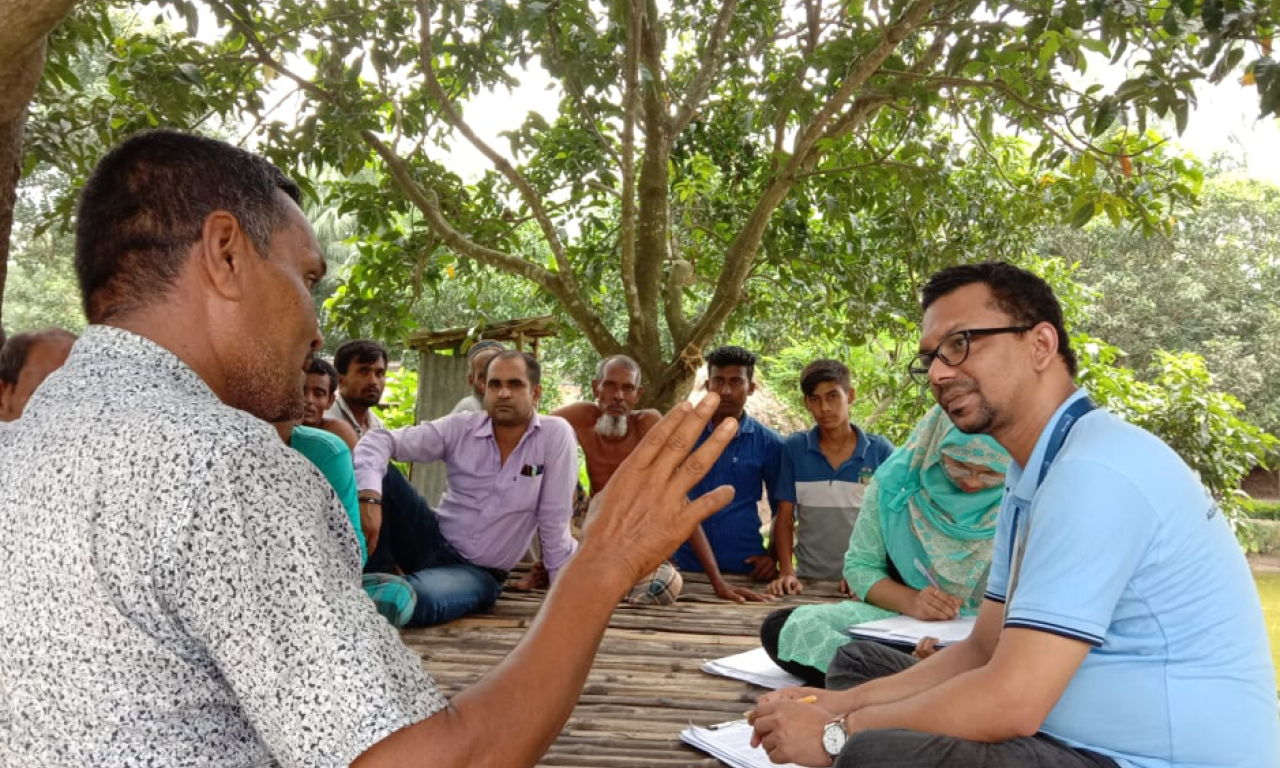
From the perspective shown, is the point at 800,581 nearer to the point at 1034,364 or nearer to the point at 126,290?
the point at 1034,364

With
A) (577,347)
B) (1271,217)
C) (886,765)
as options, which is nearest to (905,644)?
(886,765)

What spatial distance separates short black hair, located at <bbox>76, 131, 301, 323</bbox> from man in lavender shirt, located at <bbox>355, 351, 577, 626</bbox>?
345cm

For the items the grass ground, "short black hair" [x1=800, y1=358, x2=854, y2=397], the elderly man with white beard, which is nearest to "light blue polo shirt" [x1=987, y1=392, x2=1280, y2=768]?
"short black hair" [x1=800, y1=358, x2=854, y2=397]

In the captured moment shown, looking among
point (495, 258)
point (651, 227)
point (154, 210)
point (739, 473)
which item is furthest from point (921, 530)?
point (495, 258)

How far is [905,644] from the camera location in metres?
3.15

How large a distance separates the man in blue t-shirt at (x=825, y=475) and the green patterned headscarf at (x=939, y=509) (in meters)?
1.53

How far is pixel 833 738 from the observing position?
2.15 meters

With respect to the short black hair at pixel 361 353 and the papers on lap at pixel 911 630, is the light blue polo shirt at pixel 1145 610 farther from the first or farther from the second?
the short black hair at pixel 361 353

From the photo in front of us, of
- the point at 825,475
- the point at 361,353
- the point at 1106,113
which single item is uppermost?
the point at 1106,113

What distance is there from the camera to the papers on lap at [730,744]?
8.55 ft

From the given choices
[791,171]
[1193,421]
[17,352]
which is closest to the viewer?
[17,352]

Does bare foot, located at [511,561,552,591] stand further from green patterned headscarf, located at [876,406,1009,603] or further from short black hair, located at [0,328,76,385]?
short black hair, located at [0,328,76,385]

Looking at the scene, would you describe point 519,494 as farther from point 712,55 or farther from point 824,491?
point 712,55

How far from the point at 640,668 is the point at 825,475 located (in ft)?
6.55
